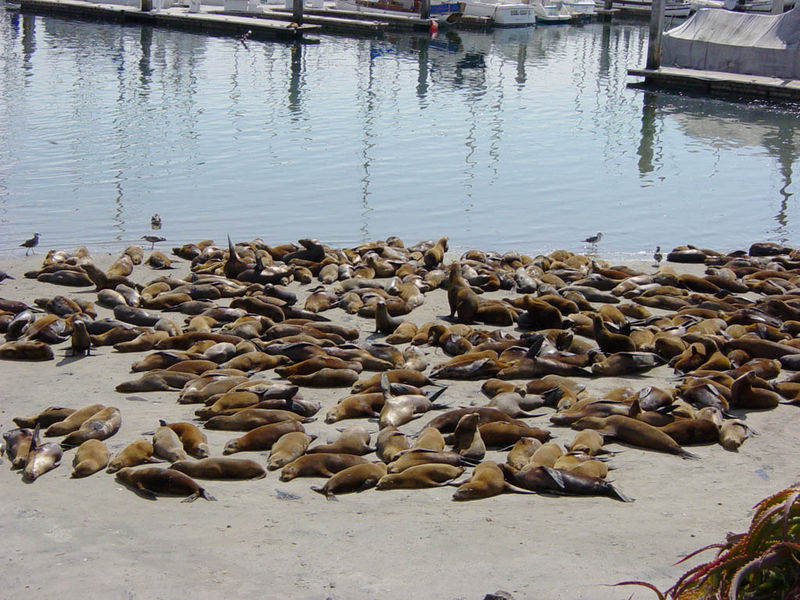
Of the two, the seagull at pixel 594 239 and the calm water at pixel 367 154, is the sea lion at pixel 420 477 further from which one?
the seagull at pixel 594 239

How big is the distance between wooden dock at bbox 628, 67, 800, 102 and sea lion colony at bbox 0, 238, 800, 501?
2152cm

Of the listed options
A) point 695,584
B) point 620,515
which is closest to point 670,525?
point 620,515

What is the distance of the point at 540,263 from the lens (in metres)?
12.1

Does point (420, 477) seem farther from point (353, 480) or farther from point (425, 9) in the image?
point (425, 9)

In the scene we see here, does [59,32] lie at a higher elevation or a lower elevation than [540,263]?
higher

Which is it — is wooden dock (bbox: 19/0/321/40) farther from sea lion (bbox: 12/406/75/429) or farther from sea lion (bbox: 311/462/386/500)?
sea lion (bbox: 311/462/386/500)

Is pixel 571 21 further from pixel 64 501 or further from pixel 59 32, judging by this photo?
pixel 64 501

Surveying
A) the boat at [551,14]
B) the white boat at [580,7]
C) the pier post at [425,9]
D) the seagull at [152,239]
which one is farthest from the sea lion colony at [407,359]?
the white boat at [580,7]

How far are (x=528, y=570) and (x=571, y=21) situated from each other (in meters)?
62.6

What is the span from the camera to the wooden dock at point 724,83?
103 feet

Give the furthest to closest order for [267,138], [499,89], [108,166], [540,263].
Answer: [499,89] → [267,138] → [108,166] → [540,263]

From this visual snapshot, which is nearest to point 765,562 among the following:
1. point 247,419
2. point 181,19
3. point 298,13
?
point 247,419

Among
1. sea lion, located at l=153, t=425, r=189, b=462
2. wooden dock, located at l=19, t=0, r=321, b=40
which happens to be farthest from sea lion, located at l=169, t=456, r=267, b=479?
wooden dock, located at l=19, t=0, r=321, b=40

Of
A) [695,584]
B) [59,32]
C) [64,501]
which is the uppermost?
[59,32]
